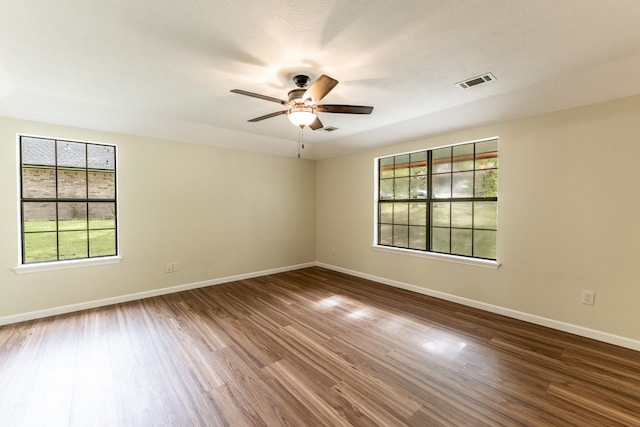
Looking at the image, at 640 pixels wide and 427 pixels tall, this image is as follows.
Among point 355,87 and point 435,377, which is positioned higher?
point 355,87

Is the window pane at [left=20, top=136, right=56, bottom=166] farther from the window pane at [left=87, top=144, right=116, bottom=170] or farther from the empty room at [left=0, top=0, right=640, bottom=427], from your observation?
the window pane at [left=87, top=144, right=116, bottom=170]

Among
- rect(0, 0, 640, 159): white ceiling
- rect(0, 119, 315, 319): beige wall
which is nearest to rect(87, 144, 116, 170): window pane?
rect(0, 119, 315, 319): beige wall

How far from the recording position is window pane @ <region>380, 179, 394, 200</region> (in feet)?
15.8

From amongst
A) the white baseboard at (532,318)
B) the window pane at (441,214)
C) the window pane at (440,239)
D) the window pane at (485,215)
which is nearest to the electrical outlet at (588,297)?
the white baseboard at (532,318)

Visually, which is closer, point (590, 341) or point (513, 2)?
point (513, 2)

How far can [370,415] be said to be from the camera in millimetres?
1779

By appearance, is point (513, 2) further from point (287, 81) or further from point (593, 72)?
point (287, 81)

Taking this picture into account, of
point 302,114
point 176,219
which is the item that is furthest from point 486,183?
point 176,219

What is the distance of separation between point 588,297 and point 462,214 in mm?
1624

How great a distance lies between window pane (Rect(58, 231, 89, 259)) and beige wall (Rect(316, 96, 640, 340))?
5.01 m

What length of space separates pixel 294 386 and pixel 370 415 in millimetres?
605

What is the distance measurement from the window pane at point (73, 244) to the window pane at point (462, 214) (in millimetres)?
5236

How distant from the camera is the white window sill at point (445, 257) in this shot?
3.49 m

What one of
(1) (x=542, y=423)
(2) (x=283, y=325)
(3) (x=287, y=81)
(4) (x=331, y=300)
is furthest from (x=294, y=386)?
(3) (x=287, y=81)
